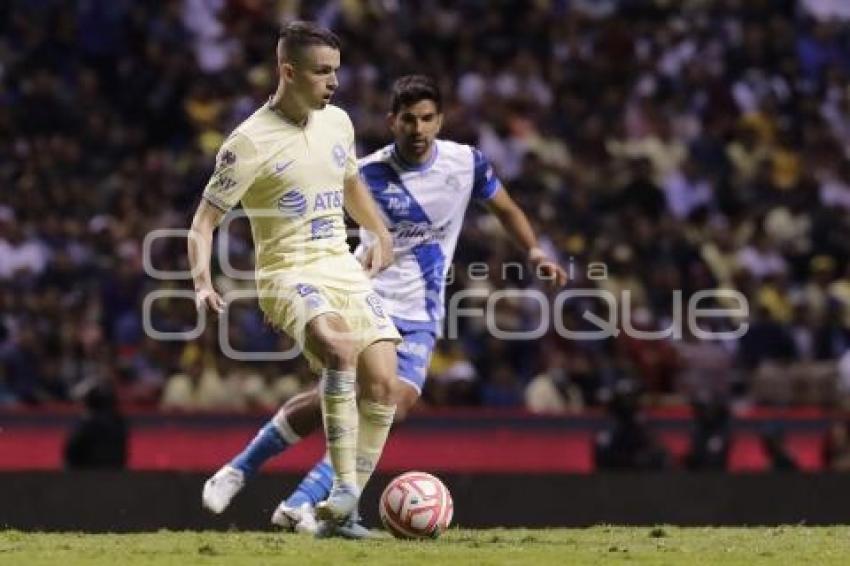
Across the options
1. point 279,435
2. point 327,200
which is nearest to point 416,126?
point 327,200

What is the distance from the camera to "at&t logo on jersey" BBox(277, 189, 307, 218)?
33.2 feet

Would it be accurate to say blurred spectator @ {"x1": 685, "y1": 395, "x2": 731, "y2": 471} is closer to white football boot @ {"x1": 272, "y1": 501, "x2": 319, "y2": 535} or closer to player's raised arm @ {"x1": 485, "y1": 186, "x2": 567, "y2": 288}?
player's raised arm @ {"x1": 485, "y1": 186, "x2": 567, "y2": 288}

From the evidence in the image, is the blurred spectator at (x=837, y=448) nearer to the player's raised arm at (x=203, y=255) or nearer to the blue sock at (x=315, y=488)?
the blue sock at (x=315, y=488)

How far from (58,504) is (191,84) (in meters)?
7.89

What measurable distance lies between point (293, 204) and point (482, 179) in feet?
6.58

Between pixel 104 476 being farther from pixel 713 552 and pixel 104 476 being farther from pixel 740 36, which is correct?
pixel 740 36

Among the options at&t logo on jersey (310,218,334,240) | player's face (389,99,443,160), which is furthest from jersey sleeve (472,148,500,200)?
at&t logo on jersey (310,218,334,240)

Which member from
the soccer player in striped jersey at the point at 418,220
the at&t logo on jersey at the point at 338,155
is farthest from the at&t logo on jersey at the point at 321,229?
the soccer player in striped jersey at the point at 418,220

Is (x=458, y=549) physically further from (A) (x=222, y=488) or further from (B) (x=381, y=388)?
(A) (x=222, y=488)

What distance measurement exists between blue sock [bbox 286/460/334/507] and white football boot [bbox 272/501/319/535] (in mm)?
33

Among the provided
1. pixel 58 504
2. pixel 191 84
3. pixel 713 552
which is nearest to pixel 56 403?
pixel 58 504

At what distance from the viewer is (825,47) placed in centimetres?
2208

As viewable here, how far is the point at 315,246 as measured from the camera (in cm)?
1015

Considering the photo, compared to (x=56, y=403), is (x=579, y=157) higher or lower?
higher
